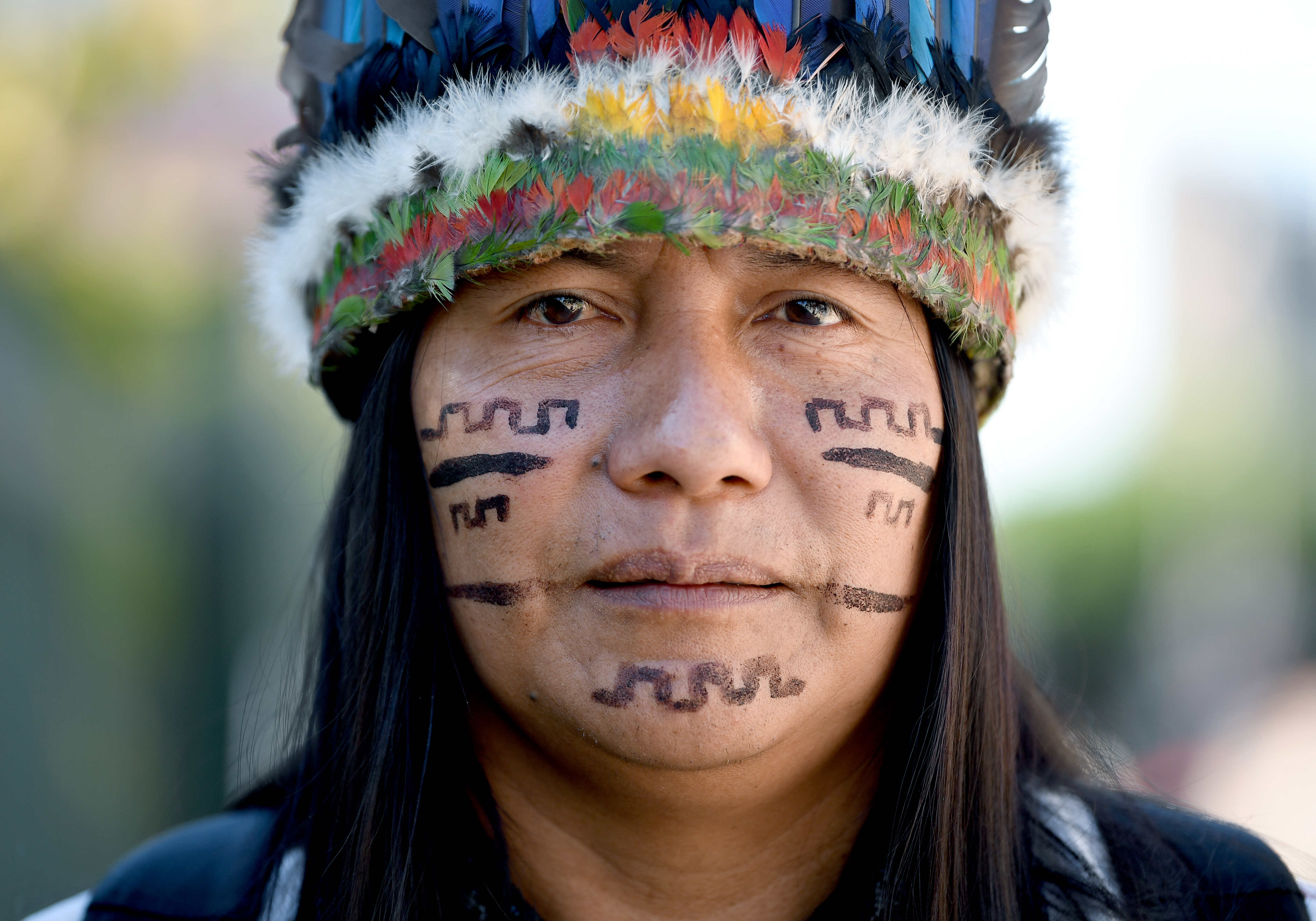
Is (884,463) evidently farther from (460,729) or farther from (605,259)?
(460,729)

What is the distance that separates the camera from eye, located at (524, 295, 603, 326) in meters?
1.71

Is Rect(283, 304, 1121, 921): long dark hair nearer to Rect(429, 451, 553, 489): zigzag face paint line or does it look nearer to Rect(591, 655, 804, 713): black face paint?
Rect(429, 451, 553, 489): zigzag face paint line

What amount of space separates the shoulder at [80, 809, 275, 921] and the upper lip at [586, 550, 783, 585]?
1043 millimetres

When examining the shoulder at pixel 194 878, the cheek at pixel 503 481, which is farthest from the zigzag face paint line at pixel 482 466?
the shoulder at pixel 194 878

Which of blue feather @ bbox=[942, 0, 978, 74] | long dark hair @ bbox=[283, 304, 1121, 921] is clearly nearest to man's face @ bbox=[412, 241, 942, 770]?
long dark hair @ bbox=[283, 304, 1121, 921]

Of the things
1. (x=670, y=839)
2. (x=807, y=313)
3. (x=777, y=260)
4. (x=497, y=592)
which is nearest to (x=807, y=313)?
(x=807, y=313)

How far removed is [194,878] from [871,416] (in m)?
1.68

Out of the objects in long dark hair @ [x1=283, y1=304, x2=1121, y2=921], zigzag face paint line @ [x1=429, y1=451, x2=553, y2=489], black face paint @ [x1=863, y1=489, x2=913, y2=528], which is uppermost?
zigzag face paint line @ [x1=429, y1=451, x2=553, y2=489]

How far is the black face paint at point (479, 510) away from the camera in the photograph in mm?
1641

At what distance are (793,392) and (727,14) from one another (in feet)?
2.13

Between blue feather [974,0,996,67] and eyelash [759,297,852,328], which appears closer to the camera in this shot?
eyelash [759,297,852,328]

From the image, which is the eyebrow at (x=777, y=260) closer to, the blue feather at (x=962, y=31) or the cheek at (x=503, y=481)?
the cheek at (x=503, y=481)

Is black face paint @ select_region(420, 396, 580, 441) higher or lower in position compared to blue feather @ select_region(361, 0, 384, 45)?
lower

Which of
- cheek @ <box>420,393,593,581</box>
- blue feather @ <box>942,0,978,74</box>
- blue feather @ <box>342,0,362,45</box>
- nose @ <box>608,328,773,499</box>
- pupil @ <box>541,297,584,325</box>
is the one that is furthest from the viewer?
blue feather @ <box>342,0,362,45</box>
